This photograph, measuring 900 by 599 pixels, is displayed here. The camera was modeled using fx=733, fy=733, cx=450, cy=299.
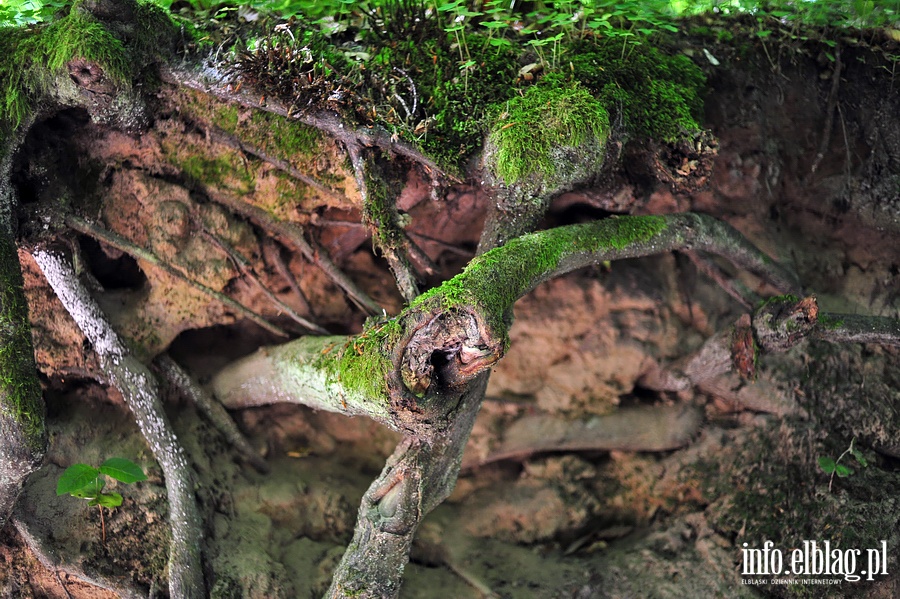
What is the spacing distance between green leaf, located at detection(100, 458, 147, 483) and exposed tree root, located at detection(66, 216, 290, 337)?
0.93m

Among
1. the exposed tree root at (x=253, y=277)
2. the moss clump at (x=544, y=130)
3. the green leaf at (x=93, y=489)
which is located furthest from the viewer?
the exposed tree root at (x=253, y=277)

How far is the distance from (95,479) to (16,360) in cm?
68

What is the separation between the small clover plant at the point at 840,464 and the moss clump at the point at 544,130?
2.17 meters

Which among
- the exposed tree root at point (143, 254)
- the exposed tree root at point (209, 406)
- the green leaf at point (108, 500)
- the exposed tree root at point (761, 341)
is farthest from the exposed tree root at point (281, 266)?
the exposed tree root at point (761, 341)

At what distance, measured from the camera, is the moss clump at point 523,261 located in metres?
2.84

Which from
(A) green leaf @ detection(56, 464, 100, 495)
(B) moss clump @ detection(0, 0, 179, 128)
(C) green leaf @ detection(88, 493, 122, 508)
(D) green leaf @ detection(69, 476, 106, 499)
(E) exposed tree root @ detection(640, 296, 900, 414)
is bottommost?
(E) exposed tree root @ detection(640, 296, 900, 414)

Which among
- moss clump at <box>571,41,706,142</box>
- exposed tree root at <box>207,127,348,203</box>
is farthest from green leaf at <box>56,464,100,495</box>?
moss clump at <box>571,41,706,142</box>

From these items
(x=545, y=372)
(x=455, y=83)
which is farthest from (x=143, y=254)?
(x=545, y=372)

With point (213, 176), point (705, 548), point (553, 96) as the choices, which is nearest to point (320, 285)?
point (213, 176)

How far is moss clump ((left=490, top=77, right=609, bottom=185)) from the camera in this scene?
128 inches

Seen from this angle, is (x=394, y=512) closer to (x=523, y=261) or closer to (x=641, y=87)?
(x=523, y=261)

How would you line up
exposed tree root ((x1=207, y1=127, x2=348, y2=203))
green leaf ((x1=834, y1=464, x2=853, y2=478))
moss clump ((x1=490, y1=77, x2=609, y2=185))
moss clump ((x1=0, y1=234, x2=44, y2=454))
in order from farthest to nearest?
green leaf ((x1=834, y1=464, x2=853, y2=478))
exposed tree root ((x1=207, y1=127, x2=348, y2=203))
moss clump ((x1=490, y1=77, x2=609, y2=185))
moss clump ((x1=0, y1=234, x2=44, y2=454))

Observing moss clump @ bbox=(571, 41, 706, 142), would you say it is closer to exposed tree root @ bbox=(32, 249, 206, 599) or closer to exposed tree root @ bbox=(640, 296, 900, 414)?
exposed tree root @ bbox=(640, 296, 900, 414)

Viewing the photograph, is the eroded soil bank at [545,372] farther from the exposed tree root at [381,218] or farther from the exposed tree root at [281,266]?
the exposed tree root at [381,218]
